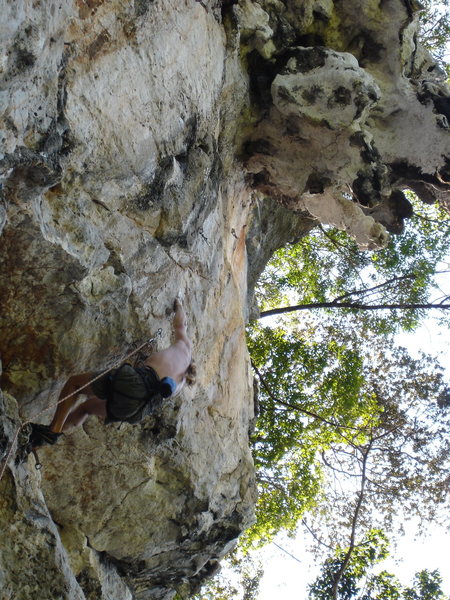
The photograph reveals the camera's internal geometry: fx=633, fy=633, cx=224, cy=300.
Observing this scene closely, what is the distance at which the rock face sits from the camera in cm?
376

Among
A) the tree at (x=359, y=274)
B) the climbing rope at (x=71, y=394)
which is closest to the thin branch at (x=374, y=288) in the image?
the tree at (x=359, y=274)

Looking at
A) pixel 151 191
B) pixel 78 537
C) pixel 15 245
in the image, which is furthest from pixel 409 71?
pixel 78 537

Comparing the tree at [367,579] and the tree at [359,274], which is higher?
the tree at [359,274]

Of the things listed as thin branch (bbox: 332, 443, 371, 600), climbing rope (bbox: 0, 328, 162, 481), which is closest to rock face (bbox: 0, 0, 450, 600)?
climbing rope (bbox: 0, 328, 162, 481)

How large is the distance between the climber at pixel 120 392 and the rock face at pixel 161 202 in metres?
0.15

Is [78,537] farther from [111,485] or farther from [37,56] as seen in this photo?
[37,56]

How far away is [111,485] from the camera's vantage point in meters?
5.66

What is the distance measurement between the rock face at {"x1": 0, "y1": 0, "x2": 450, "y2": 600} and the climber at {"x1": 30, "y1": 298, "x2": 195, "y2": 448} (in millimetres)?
147

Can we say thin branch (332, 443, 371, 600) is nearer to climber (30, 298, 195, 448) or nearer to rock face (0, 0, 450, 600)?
rock face (0, 0, 450, 600)

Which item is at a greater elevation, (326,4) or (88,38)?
(326,4)

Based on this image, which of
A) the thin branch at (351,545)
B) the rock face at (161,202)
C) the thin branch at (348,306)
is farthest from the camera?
the thin branch at (348,306)

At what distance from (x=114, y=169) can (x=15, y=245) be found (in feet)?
2.96

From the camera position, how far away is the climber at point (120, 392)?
4.58m

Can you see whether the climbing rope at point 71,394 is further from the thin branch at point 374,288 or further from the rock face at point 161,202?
the thin branch at point 374,288
